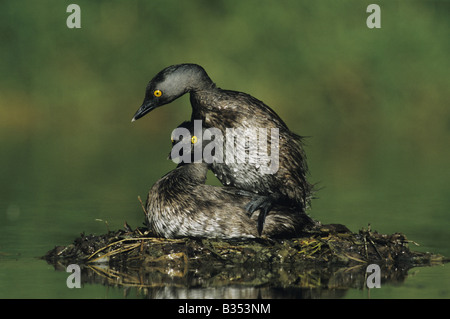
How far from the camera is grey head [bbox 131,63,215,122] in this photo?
11688 mm

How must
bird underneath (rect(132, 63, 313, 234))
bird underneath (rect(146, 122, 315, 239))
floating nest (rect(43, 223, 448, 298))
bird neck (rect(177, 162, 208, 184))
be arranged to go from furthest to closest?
1. bird neck (rect(177, 162, 208, 184))
2. bird underneath (rect(132, 63, 313, 234))
3. bird underneath (rect(146, 122, 315, 239))
4. floating nest (rect(43, 223, 448, 298))

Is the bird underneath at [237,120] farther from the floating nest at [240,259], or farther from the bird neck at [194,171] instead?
the floating nest at [240,259]

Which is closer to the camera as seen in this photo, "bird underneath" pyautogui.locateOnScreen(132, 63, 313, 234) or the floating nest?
the floating nest

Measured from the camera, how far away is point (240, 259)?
10.6 metres

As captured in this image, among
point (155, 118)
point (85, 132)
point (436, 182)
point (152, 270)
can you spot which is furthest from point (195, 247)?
point (85, 132)

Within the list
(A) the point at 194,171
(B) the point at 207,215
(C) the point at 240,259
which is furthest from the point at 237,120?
(C) the point at 240,259

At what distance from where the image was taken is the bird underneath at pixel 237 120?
458 inches

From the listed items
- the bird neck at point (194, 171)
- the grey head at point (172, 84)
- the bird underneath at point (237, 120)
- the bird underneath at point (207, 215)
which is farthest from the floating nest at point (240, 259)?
the grey head at point (172, 84)

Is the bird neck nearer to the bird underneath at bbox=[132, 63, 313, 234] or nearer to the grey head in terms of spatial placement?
the bird underneath at bbox=[132, 63, 313, 234]

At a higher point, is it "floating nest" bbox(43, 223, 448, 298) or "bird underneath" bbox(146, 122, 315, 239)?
"bird underneath" bbox(146, 122, 315, 239)

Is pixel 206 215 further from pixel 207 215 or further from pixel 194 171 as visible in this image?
pixel 194 171

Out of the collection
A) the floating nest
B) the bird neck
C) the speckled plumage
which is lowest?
the floating nest

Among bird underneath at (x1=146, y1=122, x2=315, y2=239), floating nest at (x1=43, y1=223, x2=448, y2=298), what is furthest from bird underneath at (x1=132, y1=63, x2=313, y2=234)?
floating nest at (x1=43, y1=223, x2=448, y2=298)

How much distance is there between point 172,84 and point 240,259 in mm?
2413
